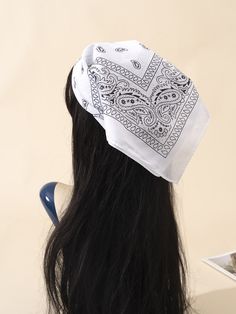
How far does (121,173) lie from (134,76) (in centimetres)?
17

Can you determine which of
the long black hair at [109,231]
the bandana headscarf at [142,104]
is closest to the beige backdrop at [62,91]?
the long black hair at [109,231]

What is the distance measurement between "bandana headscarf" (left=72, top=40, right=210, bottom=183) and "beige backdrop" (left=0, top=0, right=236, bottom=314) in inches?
26.7

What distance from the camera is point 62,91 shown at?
2068 mm

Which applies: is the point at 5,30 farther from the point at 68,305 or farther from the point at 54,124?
the point at 68,305

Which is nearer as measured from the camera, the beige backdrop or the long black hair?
the long black hair

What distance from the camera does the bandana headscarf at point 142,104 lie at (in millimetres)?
910

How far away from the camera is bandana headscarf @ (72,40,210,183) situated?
2.98ft

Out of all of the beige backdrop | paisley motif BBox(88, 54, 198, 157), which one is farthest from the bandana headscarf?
the beige backdrop

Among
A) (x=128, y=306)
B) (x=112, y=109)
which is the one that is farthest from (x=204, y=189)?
(x=112, y=109)

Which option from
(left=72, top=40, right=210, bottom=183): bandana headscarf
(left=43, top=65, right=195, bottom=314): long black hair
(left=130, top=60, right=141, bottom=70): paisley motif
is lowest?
(left=43, top=65, right=195, bottom=314): long black hair

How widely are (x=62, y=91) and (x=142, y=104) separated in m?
1.18

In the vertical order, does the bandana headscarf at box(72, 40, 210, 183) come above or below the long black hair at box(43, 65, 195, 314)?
above

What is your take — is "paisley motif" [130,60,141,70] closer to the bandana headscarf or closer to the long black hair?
the bandana headscarf

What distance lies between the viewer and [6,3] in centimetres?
218
